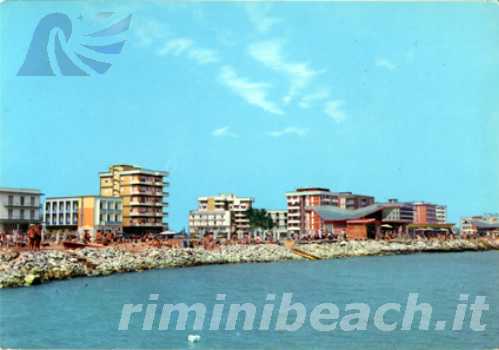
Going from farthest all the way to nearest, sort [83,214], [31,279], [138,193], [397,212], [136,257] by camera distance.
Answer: [397,212] < [138,193] < [83,214] < [136,257] < [31,279]

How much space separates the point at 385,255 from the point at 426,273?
18.0 meters

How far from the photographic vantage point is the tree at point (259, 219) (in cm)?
6875

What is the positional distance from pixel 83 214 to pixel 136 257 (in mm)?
17736

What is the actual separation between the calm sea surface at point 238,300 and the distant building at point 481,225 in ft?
157

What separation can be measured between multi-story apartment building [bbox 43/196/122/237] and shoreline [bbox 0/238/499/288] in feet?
36.9

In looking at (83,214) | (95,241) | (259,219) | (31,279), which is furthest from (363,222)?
(31,279)

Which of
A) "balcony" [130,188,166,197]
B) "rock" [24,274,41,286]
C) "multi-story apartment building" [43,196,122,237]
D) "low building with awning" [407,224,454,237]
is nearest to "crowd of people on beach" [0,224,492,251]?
"multi-story apartment building" [43,196,122,237]

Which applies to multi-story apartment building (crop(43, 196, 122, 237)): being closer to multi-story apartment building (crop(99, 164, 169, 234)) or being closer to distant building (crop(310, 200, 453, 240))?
multi-story apartment building (crop(99, 164, 169, 234))

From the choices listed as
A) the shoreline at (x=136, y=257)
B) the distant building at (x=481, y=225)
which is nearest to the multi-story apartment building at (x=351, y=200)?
the distant building at (x=481, y=225)

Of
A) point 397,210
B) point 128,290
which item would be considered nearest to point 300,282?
point 128,290

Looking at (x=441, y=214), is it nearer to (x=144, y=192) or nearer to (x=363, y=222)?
(x=363, y=222)

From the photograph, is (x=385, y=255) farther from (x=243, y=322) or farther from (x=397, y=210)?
(x=243, y=322)

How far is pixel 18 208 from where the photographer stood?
119 ft

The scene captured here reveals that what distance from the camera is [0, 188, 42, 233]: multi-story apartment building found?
3550cm
